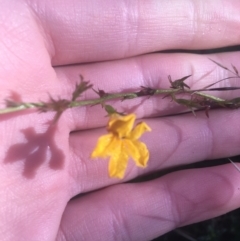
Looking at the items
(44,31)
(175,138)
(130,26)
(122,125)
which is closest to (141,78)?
(130,26)

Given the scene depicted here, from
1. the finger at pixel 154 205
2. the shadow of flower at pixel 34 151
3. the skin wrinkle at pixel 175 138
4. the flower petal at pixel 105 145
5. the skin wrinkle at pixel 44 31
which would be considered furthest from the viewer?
the skin wrinkle at pixel 175 138

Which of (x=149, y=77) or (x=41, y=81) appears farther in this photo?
(x=149, y=77)

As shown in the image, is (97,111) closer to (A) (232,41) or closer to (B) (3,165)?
(B) (3,165)

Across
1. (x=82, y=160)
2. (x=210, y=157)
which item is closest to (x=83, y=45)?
Answer: (x=82, y=160)

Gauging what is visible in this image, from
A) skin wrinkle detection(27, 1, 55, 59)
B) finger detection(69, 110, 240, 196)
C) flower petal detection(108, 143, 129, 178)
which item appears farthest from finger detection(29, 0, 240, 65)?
flower petal detection(108, 143, 129, 178)

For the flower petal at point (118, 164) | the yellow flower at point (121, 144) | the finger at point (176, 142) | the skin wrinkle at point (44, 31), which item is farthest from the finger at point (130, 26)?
the flower petal at point (118, 164)

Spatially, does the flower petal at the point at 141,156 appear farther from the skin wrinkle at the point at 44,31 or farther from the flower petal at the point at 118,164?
the skin wrinkle at the point at 44,31

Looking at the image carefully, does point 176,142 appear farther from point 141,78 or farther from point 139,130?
point 139,130
